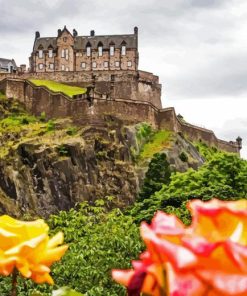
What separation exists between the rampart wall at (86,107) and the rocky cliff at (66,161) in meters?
1.17

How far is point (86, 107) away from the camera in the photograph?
59125mm

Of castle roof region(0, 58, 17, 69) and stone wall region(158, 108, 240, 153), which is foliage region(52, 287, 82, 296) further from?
castle roof region(0, 58, 17, 69)

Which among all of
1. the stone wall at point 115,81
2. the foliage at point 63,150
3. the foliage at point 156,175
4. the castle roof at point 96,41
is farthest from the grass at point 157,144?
the castle roof at point 96,41

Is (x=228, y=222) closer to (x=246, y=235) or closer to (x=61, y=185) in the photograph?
(x=246, y=235)

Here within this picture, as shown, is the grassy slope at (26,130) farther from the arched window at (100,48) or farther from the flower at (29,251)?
the flower at (29,251)

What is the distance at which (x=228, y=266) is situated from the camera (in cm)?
165

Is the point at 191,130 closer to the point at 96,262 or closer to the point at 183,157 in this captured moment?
the point at 183,157

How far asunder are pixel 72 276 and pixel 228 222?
22412mm

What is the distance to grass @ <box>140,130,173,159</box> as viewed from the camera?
5809 cm

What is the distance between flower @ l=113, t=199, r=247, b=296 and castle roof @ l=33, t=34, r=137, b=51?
83379mm

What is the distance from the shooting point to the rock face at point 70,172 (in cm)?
4969

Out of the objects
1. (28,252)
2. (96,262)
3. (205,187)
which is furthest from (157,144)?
(28,252)

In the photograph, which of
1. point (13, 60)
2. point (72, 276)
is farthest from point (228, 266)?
point (13, 60)

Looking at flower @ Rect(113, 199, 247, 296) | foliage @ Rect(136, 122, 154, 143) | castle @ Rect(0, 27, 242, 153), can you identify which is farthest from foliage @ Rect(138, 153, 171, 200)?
flower @ Rect(113, 199, 247, 296)
